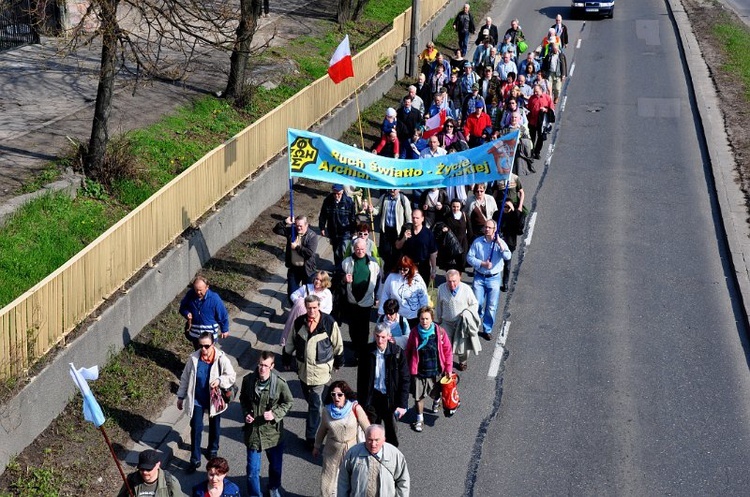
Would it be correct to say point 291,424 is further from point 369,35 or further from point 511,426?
point 369,35

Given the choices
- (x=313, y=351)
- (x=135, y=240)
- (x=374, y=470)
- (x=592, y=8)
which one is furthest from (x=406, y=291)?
(x=592, y=8)

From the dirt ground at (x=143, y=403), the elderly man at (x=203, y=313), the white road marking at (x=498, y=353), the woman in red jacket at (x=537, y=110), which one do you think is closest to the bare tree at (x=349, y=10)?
the woman in red jacket at (x=537, y=110)

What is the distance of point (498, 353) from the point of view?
14.2m

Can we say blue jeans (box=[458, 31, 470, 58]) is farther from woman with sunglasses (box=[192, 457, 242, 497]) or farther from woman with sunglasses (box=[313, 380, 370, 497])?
woman with sunglasses (box=[192, 457, 242, 497])

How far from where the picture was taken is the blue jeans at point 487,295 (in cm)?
1441

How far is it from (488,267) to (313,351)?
11.5ft

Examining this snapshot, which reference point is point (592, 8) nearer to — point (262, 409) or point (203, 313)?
point (203, 313)

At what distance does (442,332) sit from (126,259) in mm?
4444

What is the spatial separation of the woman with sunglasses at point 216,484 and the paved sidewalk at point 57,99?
8.02m

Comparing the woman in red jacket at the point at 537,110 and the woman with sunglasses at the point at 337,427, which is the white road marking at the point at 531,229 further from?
the woman with sunglasses at the point at 337,427

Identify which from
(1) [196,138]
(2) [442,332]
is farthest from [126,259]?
(1) [196,138]

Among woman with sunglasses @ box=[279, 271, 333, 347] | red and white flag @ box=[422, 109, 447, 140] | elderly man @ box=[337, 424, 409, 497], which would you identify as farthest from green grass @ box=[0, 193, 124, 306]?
red and white flag @ box=[422, 109, 447, 140]

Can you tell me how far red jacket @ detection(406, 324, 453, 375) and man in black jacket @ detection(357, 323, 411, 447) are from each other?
48cm

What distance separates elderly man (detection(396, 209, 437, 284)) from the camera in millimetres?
14711
